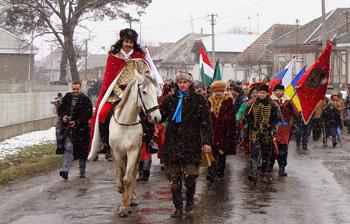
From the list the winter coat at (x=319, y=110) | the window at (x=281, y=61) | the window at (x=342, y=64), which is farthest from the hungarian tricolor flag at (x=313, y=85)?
the window at (x=281, y=61)

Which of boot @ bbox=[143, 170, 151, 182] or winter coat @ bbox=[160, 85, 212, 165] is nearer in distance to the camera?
winter coat @ bbox=[160, 85, 212, 165]

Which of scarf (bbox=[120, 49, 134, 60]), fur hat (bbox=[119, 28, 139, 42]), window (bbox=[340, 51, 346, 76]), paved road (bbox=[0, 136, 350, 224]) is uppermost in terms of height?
window (bbox=[340, 51, 346, 76])

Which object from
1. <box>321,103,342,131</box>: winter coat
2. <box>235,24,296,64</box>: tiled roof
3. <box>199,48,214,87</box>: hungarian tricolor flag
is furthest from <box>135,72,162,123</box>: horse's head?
<box>235,24,296,64</box>: tiled roof

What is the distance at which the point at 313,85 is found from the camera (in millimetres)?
15633

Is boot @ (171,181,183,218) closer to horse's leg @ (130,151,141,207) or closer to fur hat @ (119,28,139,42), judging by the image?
horse's leg @ (130,151,141,207)

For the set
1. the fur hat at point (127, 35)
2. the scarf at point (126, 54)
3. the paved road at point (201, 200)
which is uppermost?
the fur hat at point (127, 35)

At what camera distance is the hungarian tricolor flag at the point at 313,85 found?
15.5 meters

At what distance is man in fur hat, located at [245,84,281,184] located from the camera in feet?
42.2

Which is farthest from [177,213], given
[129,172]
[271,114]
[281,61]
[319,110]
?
[281,61]

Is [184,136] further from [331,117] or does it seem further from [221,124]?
[331,117]

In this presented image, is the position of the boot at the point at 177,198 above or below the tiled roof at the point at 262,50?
below

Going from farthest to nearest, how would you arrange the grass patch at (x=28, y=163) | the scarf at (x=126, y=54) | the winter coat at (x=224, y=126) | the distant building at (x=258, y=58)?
the distant building at (x=258, y=58), the grass patch at (x=28, y=163), the winter coat at (x=224, y=126), the scarf at (x=126, y=54)

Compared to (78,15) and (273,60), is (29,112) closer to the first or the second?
(78,15)

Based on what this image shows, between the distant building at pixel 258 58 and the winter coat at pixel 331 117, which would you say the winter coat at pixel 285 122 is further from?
the distant building at pixel 258 58
